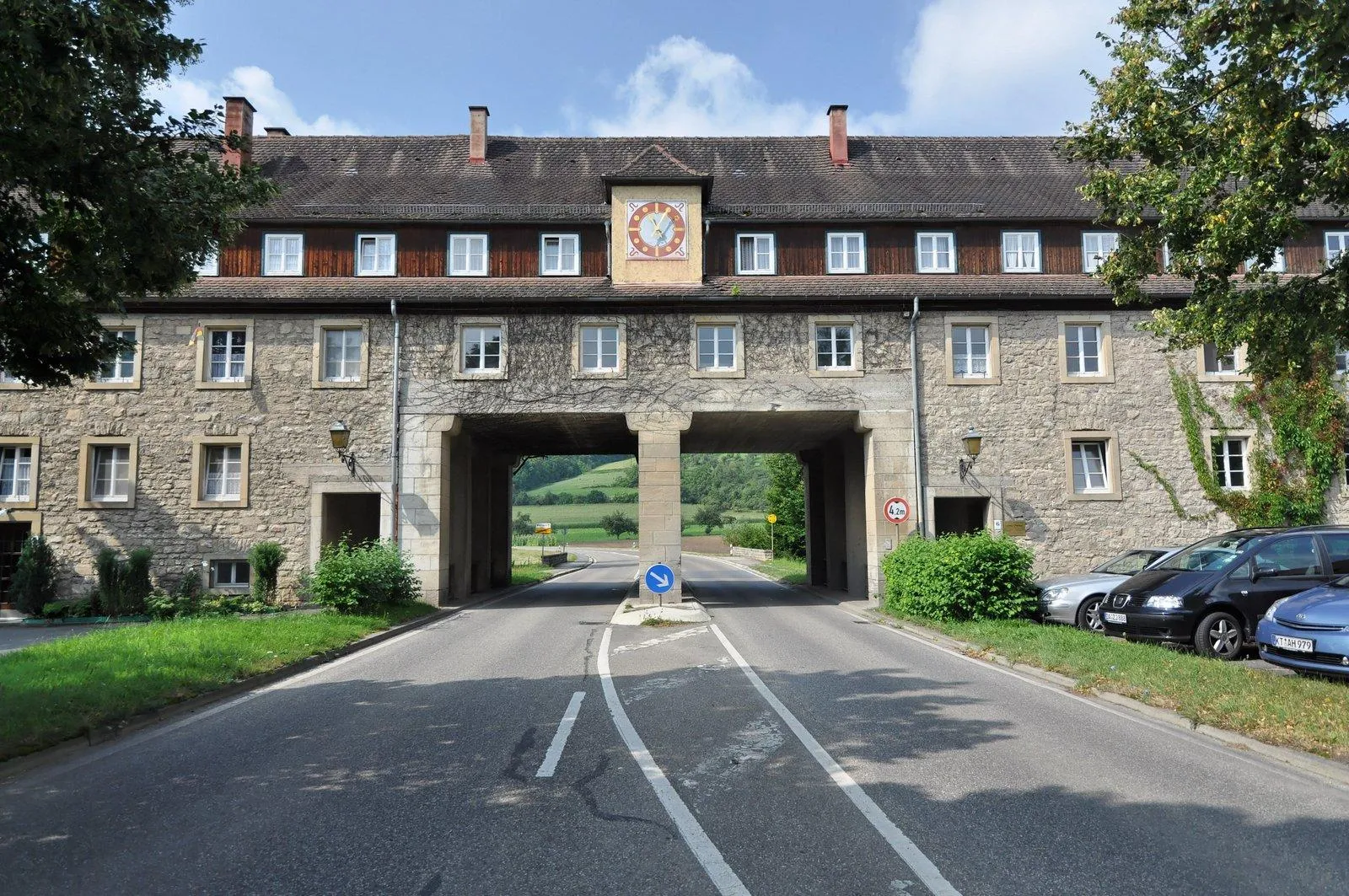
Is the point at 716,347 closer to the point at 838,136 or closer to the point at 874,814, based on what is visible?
the point at 838,136

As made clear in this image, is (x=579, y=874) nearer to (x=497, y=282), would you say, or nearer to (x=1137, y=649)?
(x=1137, y=649)

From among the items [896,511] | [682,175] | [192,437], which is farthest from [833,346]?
[192,437]

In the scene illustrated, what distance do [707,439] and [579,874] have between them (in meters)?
23.9

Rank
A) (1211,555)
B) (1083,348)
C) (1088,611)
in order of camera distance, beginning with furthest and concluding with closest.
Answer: (1083,348)
(1088,611)
(1211,555)

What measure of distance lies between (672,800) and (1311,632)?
23.5 ft

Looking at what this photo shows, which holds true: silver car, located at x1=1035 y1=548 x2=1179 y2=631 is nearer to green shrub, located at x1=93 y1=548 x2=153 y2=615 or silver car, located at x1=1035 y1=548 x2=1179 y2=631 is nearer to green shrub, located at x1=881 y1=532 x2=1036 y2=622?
green shrub, located at x1=881 y1=532 x2=1036 y2=622

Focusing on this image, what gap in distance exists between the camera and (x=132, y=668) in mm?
9883

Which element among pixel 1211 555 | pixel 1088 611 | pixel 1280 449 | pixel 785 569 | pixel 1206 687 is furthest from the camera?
pixel 785 569

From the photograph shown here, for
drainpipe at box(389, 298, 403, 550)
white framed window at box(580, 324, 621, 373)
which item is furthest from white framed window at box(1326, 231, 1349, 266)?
drainpipe at box(389, 298, 403, 550)

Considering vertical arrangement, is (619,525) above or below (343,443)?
below

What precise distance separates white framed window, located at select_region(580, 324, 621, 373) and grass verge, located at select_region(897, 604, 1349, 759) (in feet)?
40.9

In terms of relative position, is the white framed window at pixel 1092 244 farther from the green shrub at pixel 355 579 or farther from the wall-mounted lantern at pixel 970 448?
the green shrub at pixel 355 579

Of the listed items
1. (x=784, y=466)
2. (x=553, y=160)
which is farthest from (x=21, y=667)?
(x=784, y=466)

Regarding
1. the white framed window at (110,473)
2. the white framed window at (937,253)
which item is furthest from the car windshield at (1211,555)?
the white framed window at (110,473)
